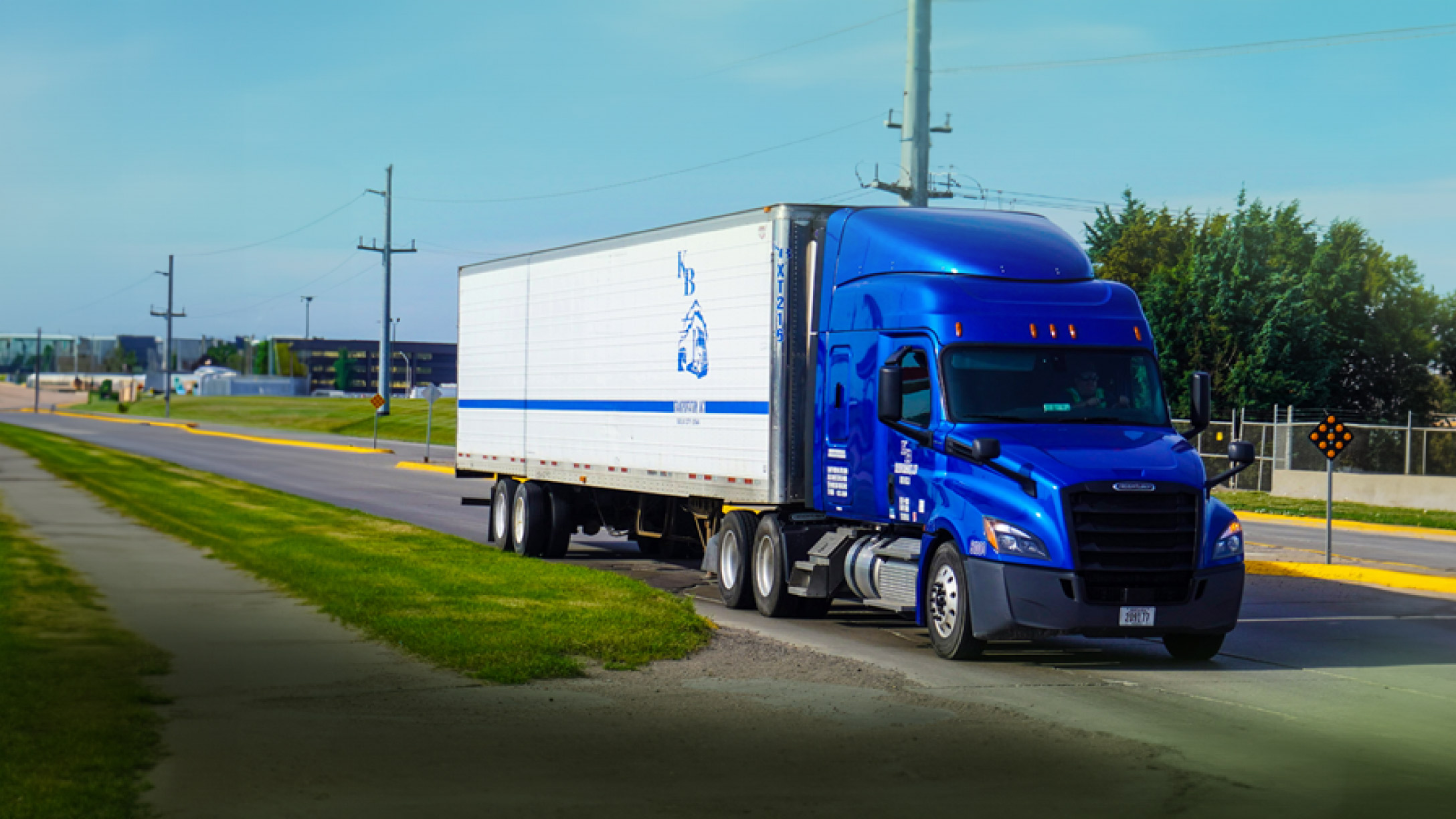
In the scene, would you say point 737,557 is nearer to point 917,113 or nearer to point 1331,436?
point 1331,436

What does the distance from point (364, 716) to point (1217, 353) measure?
140 feet

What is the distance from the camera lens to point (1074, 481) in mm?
11078

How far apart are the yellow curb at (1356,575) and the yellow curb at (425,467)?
1112 inches

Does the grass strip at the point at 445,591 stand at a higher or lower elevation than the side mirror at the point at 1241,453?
lower

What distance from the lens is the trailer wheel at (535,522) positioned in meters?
19.9

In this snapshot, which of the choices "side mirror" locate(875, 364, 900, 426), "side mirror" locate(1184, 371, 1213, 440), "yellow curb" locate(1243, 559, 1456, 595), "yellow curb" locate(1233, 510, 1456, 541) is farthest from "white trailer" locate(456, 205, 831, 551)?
"yellow curb" locate(1233, 510, 1456, 541)

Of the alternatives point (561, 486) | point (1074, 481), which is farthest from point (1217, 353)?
point (1074, 481)

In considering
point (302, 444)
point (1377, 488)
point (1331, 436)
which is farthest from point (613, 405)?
point (302, 444)

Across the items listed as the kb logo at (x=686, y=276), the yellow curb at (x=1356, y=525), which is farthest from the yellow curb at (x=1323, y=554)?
the kb logo at (x=686, y=276)

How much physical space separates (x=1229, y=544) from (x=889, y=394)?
286cm

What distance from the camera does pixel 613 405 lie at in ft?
58.1

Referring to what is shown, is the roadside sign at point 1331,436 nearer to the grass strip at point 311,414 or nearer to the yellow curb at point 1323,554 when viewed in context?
the yellow curb at point 1323,554

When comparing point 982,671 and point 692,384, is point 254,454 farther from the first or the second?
point 982,671

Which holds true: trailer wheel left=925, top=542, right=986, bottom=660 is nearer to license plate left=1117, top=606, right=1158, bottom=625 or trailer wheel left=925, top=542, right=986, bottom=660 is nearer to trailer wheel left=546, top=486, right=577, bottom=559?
license plate left=1117, top=606, right=1158, bottom=625
